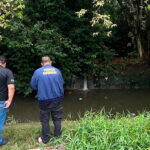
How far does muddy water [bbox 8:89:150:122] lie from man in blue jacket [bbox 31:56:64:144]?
334 centimetres

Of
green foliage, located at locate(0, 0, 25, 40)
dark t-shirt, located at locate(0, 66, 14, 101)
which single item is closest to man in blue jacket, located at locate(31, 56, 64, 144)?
dark t-shirt, located at locate(0, 66, 14, 101)

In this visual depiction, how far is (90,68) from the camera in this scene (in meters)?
11.7

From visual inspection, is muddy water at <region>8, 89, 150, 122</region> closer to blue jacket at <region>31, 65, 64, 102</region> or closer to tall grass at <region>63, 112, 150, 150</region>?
tall grass at <region>63, 112, 150, 150</region>

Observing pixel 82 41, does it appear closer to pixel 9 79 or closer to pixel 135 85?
pixel 135 85

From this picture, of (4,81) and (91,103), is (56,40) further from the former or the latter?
(4,81)

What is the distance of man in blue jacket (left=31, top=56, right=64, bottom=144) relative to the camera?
139 inches

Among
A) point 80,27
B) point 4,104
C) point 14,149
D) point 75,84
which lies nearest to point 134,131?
point 14,149

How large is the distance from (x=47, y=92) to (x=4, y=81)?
2.92 feet

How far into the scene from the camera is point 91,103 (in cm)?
913

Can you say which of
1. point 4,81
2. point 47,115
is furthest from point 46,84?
point 4,81

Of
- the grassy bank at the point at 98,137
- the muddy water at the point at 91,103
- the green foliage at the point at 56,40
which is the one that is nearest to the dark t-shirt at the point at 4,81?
the grassy bank at the point at 98,137

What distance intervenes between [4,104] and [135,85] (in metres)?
10.2

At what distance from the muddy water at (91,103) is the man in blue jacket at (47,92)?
334cm

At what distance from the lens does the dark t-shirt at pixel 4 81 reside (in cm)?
356
